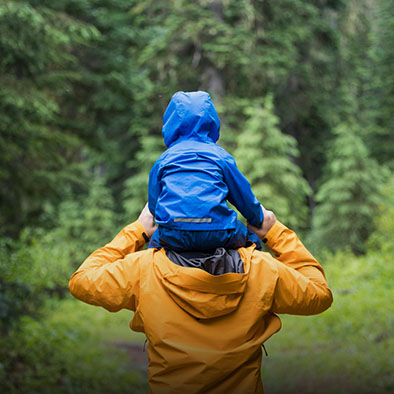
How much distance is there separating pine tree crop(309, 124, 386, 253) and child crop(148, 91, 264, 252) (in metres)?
16.3

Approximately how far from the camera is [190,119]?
246cm

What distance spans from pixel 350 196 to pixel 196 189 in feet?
55.5

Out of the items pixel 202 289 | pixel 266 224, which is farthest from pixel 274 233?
pixel 202 289

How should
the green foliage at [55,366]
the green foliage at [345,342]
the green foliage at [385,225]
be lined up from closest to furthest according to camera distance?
the green foliage at [55,366], the green foliage at [345,342], the green foliage at [385,225]

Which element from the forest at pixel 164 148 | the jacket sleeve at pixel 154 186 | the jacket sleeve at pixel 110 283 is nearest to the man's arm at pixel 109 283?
the jacket sleeve at pixel 110 283

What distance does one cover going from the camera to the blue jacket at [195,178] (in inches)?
86.7

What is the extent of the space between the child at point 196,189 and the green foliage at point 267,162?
1198 centimetres

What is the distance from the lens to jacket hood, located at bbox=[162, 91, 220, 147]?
2.46 m

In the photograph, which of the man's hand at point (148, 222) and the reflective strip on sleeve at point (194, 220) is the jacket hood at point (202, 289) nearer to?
the reflective strip on sleeve at point (194, 220)

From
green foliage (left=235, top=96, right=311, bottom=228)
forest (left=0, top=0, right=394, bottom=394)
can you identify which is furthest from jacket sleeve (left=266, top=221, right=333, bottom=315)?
green foliage (left=235, top=96, right=311, bottom=228)

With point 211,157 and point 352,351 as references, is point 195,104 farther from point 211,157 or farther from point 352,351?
point 352,351

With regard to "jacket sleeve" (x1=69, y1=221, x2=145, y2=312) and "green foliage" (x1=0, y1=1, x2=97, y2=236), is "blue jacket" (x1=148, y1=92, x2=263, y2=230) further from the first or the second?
"green foliage" (x1=0, y1=1, x2=97, y2=236)

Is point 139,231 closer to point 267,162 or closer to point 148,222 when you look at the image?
point 148,222

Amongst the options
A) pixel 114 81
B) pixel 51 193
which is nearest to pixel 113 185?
pixel 114 81
